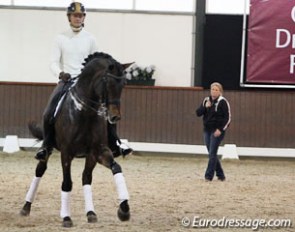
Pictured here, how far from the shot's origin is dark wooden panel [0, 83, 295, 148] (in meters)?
16.7

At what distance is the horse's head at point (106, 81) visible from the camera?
6937 millimetres

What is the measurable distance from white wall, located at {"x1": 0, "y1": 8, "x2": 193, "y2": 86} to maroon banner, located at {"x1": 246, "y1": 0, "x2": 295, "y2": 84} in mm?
1595

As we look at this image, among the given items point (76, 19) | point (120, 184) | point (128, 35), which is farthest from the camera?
point (128, 35)

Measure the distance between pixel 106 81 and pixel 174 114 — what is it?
32.1 feet

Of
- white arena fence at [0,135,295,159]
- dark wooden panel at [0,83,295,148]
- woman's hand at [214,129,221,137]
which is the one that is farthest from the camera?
dark wooden panel at [0,83,295,148]

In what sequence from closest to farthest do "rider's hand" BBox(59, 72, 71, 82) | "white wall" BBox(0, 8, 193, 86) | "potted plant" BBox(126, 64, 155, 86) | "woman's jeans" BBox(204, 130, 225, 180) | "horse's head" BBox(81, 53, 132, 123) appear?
1. "horse's head" BBox(81, 53, 132, 123)
2. "rider's hand" BBox(59, 72, 71, 82)
3. "woman's jeans" BBox(204, 130, 225, 180)
4. "potted plant" BBox(126, 64, 155, 86)
5. "white wall" BBox(0, 8, 193, 86)

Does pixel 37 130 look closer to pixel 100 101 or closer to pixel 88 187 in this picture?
pixel 88 187

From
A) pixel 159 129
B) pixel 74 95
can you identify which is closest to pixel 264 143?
pixel 159 129

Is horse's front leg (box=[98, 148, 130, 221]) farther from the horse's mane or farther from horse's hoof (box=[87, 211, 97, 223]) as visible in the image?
the horse's mane

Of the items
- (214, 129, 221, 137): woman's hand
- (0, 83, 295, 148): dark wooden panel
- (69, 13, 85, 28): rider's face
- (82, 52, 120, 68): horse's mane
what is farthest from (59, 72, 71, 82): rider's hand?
(0, 83, 295, 148): dark wooden panel

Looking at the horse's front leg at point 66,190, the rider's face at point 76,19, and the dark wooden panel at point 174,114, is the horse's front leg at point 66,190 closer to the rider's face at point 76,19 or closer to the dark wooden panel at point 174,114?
the rider's face at point 76,19

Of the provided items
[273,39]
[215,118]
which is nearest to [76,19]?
[215,118]

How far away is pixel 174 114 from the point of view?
16.8 m

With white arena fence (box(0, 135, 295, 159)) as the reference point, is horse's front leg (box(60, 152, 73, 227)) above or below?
above
